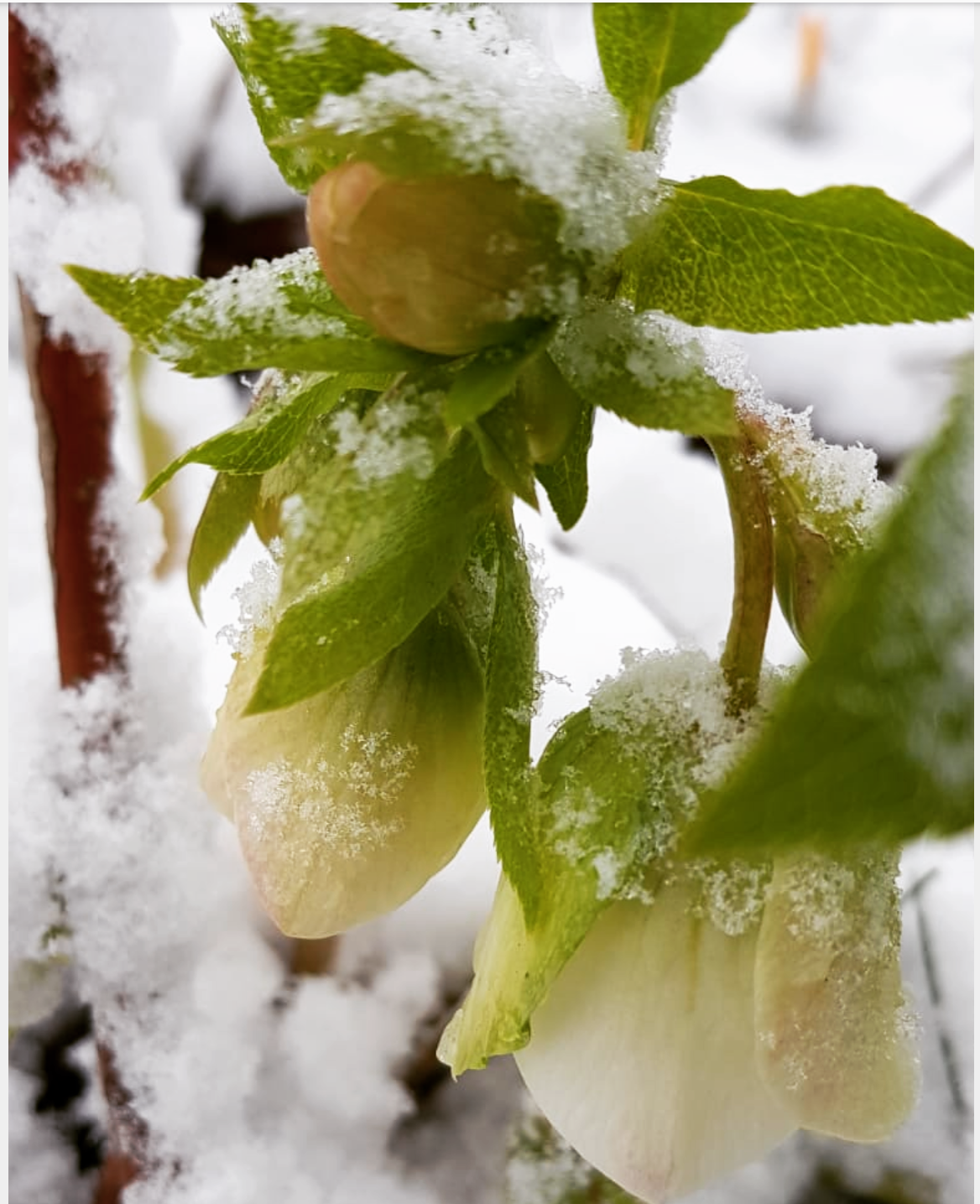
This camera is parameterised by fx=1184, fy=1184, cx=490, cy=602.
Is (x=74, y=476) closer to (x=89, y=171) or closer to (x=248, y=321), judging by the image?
(x=89, y=171)

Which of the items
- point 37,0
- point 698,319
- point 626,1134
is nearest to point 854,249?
point 698,319

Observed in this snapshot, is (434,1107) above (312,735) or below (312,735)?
below

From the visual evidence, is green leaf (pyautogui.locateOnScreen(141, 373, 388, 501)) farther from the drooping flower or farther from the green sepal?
the green sepal

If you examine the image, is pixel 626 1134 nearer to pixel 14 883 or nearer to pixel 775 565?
pixel 775 565

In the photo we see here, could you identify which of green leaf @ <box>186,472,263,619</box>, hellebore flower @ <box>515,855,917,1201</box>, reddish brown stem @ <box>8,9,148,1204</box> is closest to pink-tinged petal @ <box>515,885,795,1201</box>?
hellebore flower @ <box>515,855,917,1201</box>

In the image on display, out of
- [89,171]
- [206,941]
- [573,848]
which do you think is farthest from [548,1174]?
[89,171]

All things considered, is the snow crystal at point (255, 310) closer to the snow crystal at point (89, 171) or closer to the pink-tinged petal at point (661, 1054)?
the pink-tinged petal at point (661, 1054)
